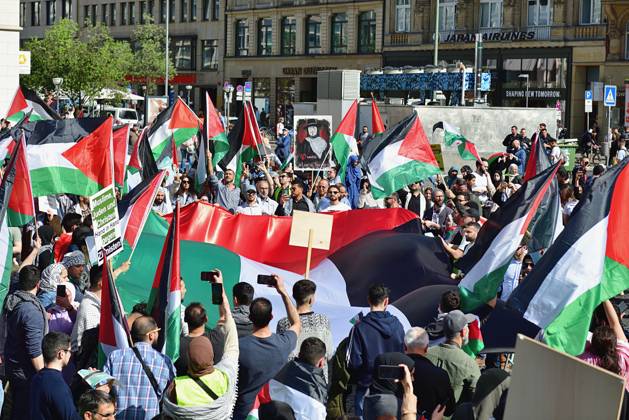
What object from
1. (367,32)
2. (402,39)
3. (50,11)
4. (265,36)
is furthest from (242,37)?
(50,11)

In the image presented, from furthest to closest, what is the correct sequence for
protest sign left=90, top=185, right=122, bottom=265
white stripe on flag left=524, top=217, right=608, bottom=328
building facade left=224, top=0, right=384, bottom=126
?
building facade left=224, top=0, right=384, bottom=126
protest sign left=90, top=185, right=122, bottom=265
white stripe on flag left=524, top=217, right=608, bottom=328

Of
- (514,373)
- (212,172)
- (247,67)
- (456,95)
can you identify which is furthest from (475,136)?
(247,67)

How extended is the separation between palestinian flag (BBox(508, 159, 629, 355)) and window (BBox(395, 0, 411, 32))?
52.4 m

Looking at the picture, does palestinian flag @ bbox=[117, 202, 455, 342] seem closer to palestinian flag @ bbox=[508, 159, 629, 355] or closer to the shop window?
palestinian flag @ bbox=[508, 159, 629, 355]

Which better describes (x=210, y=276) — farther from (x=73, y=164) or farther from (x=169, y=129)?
(x=169, y=129)

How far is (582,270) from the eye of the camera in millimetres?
7664

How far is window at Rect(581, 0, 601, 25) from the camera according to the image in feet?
167

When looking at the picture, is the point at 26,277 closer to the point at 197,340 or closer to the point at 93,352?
the point at 93,352

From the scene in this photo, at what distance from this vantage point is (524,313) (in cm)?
761

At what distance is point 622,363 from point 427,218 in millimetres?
9022

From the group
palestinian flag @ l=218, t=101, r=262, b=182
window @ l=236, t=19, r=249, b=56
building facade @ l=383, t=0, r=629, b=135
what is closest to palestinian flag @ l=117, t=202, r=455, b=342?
palestinian flag @ l=218, t=101, r=262, b=182

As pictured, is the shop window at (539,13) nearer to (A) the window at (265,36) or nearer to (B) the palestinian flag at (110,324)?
(A) the window at (265,36)

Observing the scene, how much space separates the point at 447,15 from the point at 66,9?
40.0m

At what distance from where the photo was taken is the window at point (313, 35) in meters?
66.2
